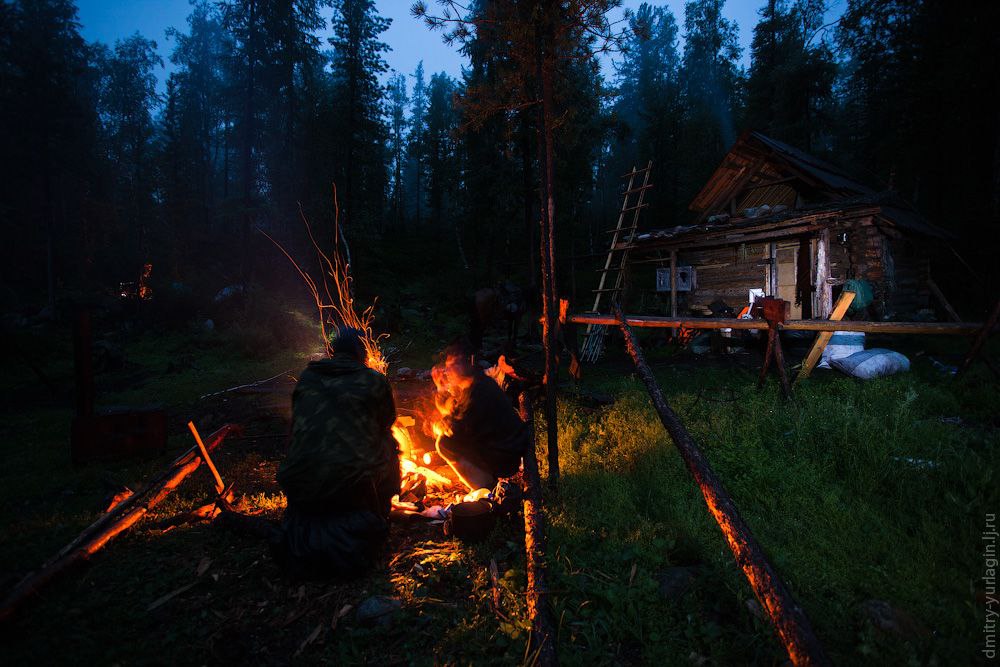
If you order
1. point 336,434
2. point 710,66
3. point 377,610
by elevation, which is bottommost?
point 377,610

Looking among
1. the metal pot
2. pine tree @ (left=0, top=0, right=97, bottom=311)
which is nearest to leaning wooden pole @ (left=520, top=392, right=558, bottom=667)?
the metal pot

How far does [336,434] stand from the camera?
3666mm

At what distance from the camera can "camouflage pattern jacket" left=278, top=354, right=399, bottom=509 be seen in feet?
11.7

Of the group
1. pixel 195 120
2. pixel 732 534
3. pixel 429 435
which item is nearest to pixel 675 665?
pixel 732 534

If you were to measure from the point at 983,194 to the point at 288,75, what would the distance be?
3315 cm

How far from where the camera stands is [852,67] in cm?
4734

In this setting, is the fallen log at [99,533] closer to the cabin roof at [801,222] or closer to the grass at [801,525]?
the grass at [801,525]

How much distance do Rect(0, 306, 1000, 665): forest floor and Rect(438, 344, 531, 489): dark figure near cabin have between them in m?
0.76

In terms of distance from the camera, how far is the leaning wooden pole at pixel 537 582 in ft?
8.15

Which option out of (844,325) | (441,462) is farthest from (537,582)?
(844,325)

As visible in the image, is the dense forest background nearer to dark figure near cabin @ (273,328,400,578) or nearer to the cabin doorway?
the cabin doorway

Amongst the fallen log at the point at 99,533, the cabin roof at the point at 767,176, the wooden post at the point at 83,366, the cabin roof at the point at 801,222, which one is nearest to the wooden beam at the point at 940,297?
the cabin roof at the point at 801,222

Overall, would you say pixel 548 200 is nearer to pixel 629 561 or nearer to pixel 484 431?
pixel 484 431

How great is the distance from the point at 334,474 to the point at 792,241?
52.7 feet
